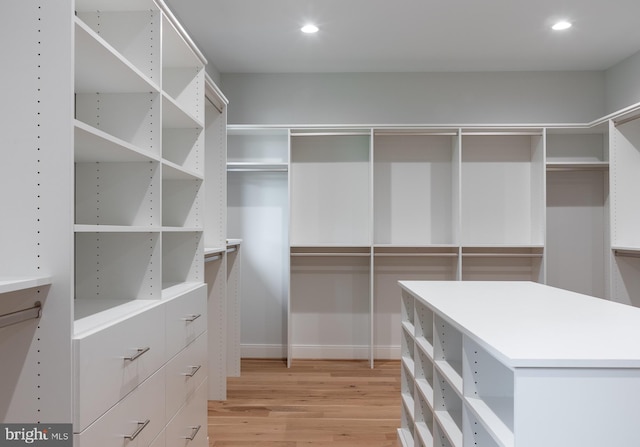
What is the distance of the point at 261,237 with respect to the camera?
4305mm

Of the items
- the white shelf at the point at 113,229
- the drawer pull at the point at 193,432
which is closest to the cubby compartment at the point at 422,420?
the drawer pull at the point at 193,432

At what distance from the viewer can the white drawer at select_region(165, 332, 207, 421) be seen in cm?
184

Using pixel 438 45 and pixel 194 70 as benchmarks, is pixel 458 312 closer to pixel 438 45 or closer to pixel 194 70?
pixel 194 70

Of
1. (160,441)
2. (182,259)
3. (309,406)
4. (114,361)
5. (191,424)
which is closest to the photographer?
(114,361)

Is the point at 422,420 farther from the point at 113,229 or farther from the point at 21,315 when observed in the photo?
the point at 21,315

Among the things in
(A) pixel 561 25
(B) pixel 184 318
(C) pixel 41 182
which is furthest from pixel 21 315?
(A) pixel 561 25

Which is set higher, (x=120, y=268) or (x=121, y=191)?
(x=121, y=191)

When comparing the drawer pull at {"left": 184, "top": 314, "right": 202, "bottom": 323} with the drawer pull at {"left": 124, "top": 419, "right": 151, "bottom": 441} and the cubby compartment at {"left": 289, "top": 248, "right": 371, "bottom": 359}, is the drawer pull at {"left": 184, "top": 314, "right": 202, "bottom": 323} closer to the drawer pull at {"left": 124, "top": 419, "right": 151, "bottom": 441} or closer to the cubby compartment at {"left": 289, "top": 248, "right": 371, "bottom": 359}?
the drawer pull at {"left": 124, "top": 419, "right": 151, "bottom": 441}

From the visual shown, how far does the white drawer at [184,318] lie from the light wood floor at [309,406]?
83 cm

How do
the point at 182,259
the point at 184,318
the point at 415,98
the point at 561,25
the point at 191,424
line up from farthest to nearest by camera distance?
1. the point at 415,98
2. the point at 561,25
3. the point at 182,259
4. the point at 191,424
5. the point at 184,318

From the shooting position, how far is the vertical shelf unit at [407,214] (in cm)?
→ 425

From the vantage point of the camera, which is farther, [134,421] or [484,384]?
[134,421]

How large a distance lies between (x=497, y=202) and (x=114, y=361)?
3764 millimetres

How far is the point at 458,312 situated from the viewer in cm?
157
